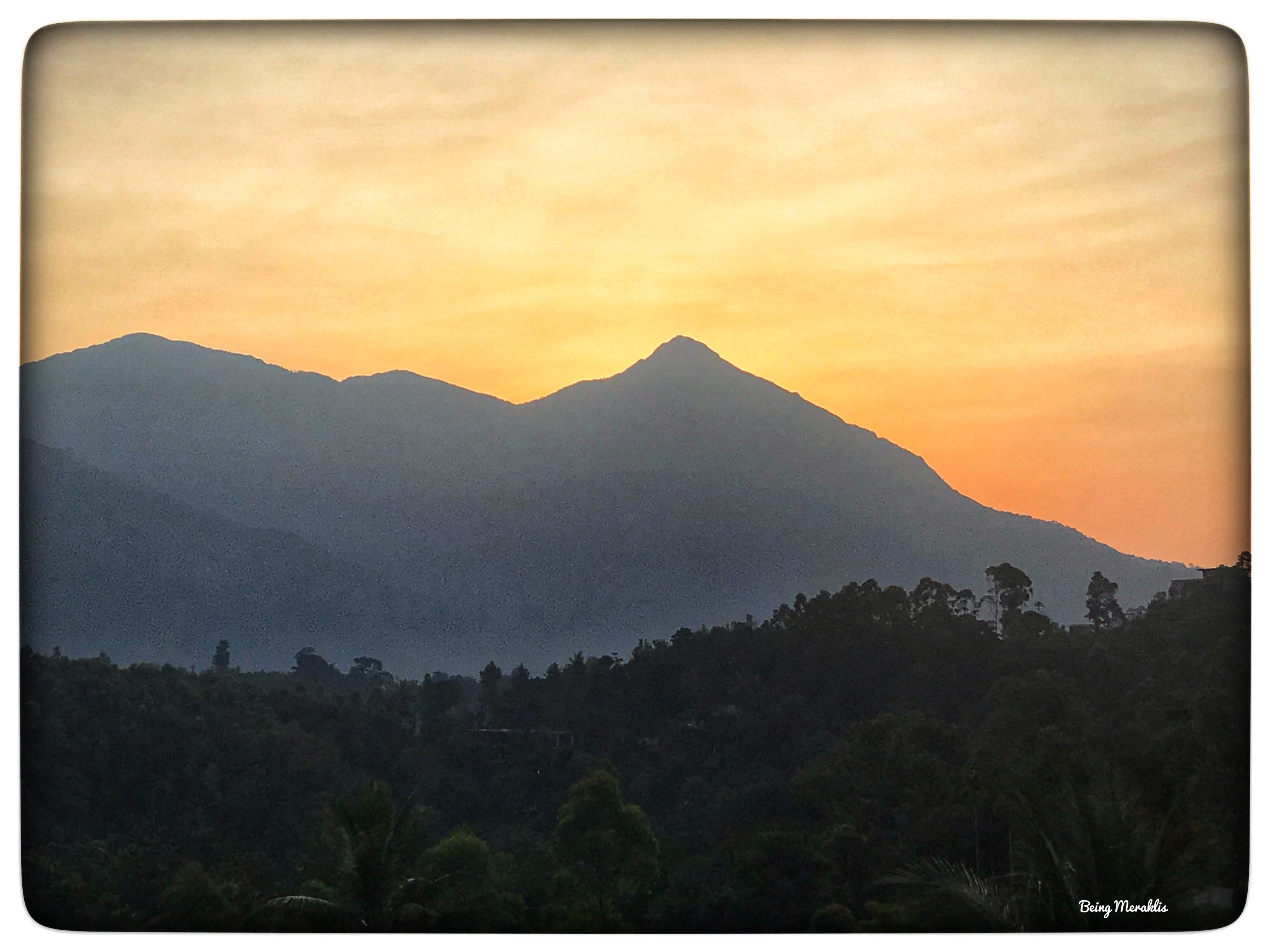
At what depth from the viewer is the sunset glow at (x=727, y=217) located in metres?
3.40

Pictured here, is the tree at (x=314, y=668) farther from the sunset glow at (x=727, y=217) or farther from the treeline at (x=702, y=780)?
the sunset glow at (x=727, y=217)

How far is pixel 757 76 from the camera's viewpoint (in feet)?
11.5

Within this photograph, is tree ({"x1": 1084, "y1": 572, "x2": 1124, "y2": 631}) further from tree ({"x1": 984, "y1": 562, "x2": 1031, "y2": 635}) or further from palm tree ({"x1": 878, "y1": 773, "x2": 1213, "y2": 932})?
palm tree ({"x1": 878, "y1": 773, "x2": 1213, "y2": 932})

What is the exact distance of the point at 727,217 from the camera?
372 cm

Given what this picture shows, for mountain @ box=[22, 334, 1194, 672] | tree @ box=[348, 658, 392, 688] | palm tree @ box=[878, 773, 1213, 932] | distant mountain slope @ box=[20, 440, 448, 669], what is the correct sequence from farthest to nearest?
tree @ box=[348, 658, 392, 688] → mountain @ box=[22, 334, 1194, 672] → distant mountain slope @ box=[20, 440, 448, 669] → palm tree @ box=[878, 773, 1213, 932]

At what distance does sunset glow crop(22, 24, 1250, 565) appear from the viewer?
134 inches

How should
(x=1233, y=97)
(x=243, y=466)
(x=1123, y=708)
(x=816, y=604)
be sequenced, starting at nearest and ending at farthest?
(x=1233, y=97) → (x=1123, y=708) → (x=243, y=466) → (x=816, y=604)

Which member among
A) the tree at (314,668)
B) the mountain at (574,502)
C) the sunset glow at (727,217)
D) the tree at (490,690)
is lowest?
the tree at (490,690)

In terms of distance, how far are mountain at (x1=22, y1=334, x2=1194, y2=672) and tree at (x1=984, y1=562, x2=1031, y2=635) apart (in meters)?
0.05

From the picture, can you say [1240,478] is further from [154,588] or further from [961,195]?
[154,588]

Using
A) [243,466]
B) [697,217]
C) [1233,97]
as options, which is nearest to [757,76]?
[697,217]

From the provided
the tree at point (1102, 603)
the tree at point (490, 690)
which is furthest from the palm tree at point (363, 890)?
the tree at point (1102, 603)

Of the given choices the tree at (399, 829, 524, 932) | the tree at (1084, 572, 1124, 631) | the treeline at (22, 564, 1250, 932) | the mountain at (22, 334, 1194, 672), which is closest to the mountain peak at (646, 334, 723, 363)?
the mountain at (22, 334, 1194, 672)

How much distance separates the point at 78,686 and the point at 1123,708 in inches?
167
